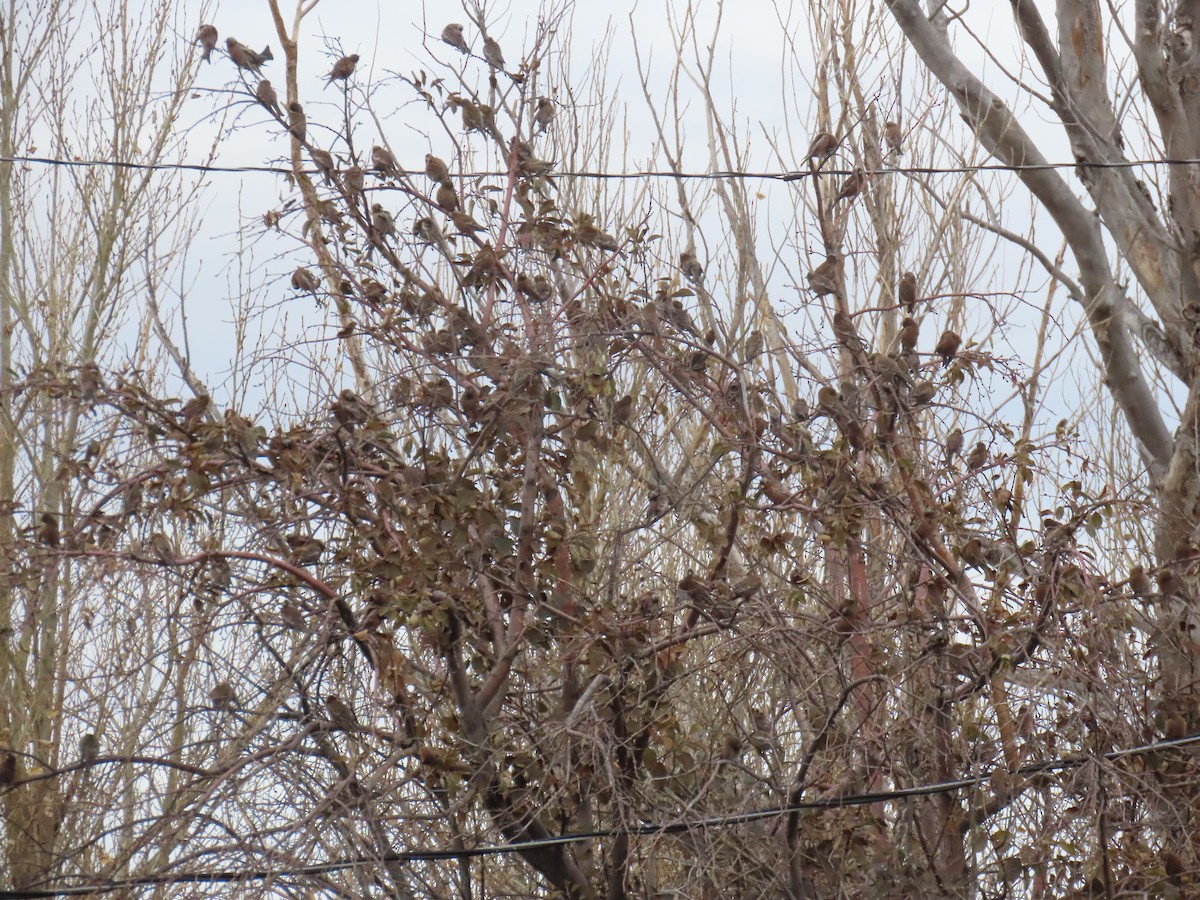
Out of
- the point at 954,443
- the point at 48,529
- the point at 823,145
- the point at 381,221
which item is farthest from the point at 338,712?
the point at 823,145

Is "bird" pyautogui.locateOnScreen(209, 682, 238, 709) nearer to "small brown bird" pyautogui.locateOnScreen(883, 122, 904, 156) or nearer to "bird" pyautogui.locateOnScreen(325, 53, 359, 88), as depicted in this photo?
Answer: "bird" pyautogui.locateOnScreen(325, 53, 359, 88)

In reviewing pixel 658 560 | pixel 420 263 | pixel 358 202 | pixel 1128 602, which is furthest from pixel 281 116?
pixel 1128 602

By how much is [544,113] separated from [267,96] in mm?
764

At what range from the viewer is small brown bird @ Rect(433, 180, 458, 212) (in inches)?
148

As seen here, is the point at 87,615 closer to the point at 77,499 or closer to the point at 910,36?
the point at 77,499

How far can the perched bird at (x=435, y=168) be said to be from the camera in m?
3.74

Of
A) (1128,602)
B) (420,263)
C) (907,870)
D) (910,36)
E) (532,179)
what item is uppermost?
(910,36)

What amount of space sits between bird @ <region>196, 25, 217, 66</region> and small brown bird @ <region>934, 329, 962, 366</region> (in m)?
2.05

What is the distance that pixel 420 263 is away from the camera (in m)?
3.83

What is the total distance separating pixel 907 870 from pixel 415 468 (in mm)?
1788

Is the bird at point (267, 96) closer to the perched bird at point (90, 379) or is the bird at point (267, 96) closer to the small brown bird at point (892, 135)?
the perched bird at point (90, 379)

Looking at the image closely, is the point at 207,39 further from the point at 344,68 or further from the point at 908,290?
the point at 908,290

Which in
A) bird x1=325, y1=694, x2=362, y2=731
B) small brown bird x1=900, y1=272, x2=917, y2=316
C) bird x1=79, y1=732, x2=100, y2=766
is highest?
small brown bird x1=900, y1=272, x2=917, y2=316

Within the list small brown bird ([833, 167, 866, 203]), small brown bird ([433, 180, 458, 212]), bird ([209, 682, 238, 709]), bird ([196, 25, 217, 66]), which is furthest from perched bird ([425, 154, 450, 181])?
bird ([209, 682, 238, 709])
